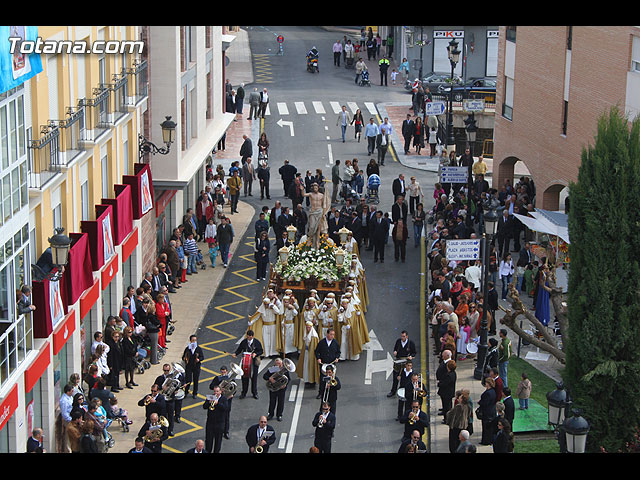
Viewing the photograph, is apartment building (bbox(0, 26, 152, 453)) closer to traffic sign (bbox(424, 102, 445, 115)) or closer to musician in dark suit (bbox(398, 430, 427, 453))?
musician in dark suit (bbox(398, 430, 427, 453))

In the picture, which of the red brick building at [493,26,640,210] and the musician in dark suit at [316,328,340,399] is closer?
the musician in dark suit at [316,328,340,399]

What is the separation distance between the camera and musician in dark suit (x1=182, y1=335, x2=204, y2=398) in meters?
22.8

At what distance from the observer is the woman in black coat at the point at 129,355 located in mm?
23312

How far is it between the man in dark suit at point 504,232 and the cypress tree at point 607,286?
16097mm

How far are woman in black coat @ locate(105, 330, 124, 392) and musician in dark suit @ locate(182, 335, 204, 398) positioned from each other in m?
1.58

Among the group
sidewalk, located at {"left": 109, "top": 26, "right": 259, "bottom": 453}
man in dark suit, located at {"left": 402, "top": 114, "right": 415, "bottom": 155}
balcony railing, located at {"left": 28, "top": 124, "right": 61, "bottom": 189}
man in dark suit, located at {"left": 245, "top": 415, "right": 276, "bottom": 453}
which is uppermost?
balcony railing, located at {"left": 28, "top": 124, "right": 61, "bottom": 189}

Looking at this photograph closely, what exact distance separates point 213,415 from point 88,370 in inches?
134

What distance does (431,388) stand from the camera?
24125 mm

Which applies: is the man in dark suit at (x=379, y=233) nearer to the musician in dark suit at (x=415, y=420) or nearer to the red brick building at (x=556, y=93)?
the red brick building at (x=556, y=93)

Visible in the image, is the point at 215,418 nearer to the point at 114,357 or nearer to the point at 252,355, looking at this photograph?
the point at 252,355

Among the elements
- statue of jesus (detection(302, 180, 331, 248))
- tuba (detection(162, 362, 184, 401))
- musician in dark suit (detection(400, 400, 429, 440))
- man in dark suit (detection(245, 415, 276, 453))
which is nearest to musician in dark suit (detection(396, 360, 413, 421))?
musician in dark suit (detection(400, 400, 429, 440))

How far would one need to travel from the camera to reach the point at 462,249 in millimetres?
23672

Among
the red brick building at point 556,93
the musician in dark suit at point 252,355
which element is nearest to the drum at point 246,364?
the musician in dark suit at point 252,355
